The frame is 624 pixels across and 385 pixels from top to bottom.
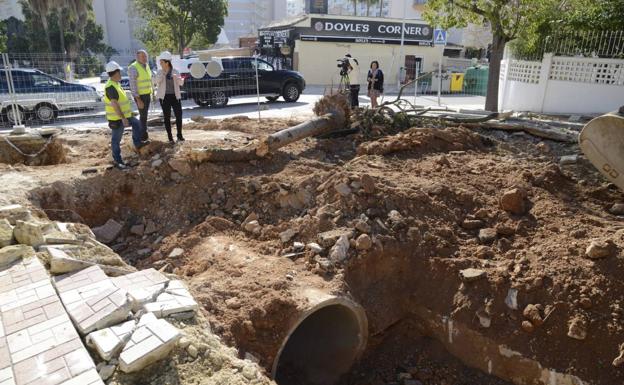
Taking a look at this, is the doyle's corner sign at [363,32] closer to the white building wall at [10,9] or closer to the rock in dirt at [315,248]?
the rock in dirt at [315,248]

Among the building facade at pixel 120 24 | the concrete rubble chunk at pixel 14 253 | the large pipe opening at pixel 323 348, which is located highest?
the building facade at pixel 120 24

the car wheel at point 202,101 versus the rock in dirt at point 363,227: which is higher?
the car wheel at point 202,101

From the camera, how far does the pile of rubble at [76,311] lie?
2.86 metres

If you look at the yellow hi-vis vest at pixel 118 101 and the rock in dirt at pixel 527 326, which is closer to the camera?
the rock in dirt at pixel 527 326

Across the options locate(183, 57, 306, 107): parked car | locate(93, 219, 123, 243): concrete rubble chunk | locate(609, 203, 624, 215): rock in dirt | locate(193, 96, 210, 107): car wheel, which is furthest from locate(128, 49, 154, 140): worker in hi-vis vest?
locate(193, 96, 210, 107): car wheel

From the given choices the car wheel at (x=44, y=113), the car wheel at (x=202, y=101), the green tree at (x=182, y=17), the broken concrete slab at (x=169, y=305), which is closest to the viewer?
the broken concrete slab at (x=169, y=305)

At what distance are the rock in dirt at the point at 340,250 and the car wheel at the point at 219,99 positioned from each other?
11693 mm

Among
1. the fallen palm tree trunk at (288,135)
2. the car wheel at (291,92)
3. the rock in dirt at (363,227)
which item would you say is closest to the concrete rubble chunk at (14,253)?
the fallen palm tree trunk at (288,135)

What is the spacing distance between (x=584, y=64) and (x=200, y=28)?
70.7 ft

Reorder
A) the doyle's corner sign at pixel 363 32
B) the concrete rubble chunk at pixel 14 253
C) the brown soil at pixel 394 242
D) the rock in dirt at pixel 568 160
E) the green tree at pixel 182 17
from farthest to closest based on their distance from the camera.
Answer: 1. the green tree at pixel 182 17
2. the doyle's corner sign at pixel 363 32
3. the rock in dirt at pixel 568 160
4. the brown soil at pixel 394 242
5. the concrete rubble chunk at pixel 14 253

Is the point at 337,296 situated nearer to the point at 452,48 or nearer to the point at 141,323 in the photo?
the point at 141,323

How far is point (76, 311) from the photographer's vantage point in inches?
129

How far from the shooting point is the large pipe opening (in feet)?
16.6

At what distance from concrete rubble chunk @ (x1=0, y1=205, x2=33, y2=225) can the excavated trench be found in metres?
1.01
